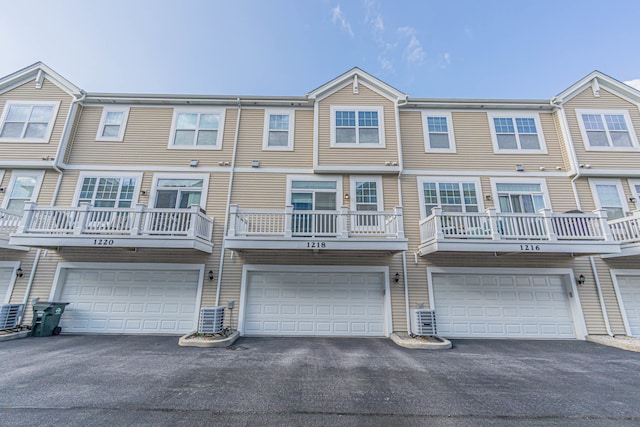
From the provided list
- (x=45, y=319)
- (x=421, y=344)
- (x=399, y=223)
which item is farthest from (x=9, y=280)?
(x=421, y=344)

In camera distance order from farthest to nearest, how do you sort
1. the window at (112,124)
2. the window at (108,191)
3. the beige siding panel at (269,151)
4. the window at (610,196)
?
1. the window at (112,124)
2. the beige siding panel at (269,151)
3. the window at (108,191)
4. the window at (610,196)

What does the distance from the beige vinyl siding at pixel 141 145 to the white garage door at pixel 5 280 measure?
4.04 metres

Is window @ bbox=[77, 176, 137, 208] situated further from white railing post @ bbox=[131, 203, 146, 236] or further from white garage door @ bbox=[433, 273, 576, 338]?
white garage door @ bbox=[433, 273, 576, 338]

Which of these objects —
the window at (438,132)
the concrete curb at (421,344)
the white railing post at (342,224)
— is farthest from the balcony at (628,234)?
the white railing post at (342,224)

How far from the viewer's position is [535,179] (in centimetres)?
935

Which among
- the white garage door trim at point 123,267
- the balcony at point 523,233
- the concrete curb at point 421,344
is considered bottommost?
the concrete curb at point 421,344

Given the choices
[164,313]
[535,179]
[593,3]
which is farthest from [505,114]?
[164,313]

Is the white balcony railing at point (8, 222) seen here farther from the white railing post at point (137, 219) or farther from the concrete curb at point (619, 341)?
the concrete curb at point (619, 341)

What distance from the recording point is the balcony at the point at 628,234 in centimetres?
738

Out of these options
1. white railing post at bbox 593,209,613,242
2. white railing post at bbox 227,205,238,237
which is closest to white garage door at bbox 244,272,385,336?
white railing post at bbox 227,205,238,237

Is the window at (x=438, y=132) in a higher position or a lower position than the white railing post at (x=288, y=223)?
higher

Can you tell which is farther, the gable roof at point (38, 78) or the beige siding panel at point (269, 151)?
the gable roof at point (38, 78)

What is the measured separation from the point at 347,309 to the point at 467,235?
4293 millimetres

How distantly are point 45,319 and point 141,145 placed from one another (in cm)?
631
